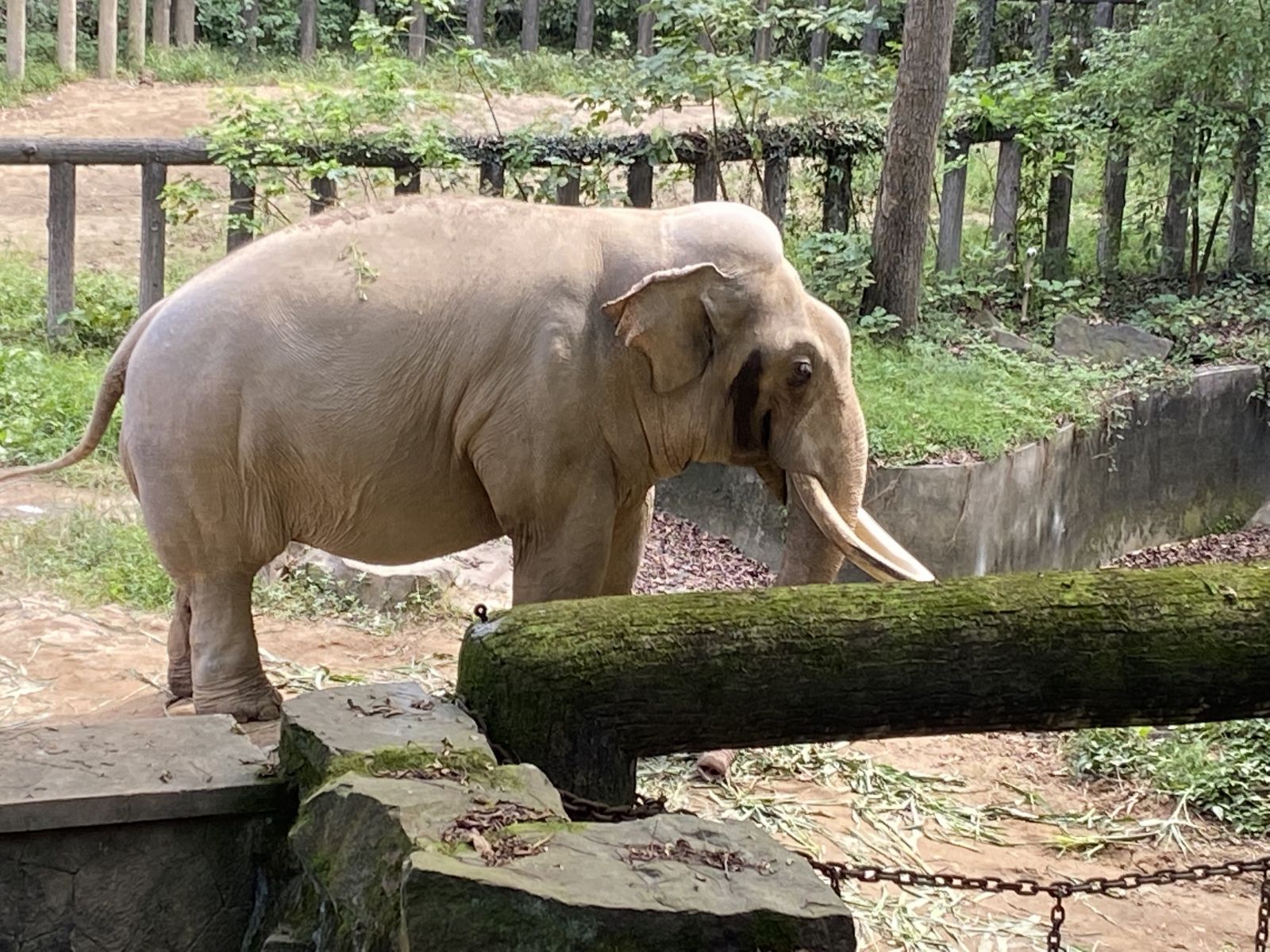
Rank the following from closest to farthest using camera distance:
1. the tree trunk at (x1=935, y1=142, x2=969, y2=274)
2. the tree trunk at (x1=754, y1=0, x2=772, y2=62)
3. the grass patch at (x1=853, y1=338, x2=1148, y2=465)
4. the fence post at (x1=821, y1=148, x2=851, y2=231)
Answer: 1. the grass patch at (x1=853, y1=338, x2=1148, y2=465)
2. the fence post at (x1=821, y1=148, x2=851, y2=231)
3. the tree trunk at (x1=935, y1=142, x2=969, y2=274)
4. the tree trunk at (x1=754, y1=0, x2=772, y2=62)

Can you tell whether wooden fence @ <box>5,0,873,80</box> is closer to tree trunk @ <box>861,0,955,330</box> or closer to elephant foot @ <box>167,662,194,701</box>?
tree trunk @ <box>861,0,955,330</box>

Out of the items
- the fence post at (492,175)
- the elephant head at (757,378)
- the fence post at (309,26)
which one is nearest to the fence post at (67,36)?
the fence post at (309,26)

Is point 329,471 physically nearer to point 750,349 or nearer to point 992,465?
point 750,349

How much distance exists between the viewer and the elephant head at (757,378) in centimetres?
502

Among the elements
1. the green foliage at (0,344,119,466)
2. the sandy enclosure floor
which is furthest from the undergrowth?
the sandy enclosure floor

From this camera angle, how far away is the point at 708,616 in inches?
130

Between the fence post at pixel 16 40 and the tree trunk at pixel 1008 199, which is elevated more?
the fence post at pixel 16 40

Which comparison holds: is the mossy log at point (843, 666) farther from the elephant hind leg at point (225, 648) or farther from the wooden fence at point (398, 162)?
the wooden fence at point (398, 162)

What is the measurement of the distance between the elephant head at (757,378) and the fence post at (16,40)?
14.2 metres

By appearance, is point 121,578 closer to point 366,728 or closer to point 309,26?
point 366,728

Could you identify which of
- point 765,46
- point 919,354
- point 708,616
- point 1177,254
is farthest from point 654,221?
point 765,46

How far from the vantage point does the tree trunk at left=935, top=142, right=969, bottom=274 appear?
11375mm

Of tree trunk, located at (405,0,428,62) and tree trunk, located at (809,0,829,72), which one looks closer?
tree trunk, located at (809,0,829,72)

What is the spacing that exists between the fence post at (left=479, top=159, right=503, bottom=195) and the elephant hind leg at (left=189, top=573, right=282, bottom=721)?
504 cm
